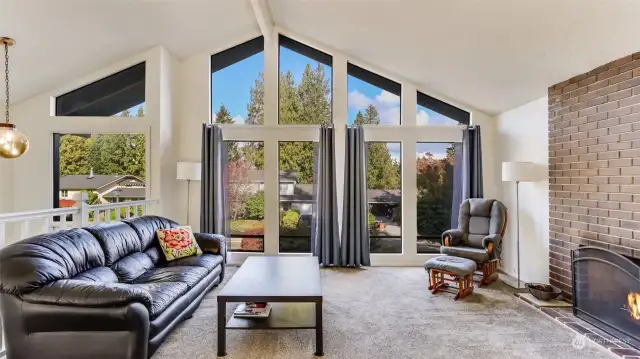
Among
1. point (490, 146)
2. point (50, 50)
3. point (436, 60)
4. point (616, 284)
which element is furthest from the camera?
point (490, 146)

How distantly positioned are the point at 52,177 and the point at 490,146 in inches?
249

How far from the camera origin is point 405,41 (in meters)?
3.97

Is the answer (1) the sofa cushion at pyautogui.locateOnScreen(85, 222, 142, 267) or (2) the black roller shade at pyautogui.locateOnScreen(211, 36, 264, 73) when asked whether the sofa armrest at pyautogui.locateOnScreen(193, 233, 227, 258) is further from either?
(2) the black roller shade at pyautogui.locateOnScreen(211, 36, 264, 73)

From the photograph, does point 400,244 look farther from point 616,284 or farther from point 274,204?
point 616,284

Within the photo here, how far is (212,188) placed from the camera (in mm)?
4930

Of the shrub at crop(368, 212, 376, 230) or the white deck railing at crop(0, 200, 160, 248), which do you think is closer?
the white deck railing at crop(0, 200, 160, 248)

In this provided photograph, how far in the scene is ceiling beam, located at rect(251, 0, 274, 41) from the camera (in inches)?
161

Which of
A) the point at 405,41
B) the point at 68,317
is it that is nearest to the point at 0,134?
the point at 68,317

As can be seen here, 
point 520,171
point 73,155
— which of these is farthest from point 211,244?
point 520,171

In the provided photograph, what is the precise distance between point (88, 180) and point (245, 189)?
213 centimetres

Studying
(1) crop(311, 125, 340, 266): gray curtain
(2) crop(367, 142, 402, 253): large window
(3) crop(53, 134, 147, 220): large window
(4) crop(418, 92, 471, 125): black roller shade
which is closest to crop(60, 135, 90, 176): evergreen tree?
(3) crop(53, 134, 147, 220): large window

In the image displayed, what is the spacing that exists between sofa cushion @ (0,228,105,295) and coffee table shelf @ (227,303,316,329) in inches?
46.6

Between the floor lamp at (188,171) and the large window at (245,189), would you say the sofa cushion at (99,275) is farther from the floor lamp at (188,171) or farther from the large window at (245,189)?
the large window at (245,189)

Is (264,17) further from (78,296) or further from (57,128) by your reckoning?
(78,296)
